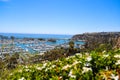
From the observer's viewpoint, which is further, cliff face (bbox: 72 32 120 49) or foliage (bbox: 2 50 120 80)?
cliff face (bbox: 72 32 120 49)

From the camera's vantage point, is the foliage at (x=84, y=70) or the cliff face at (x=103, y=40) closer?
the foliage at (x=84, y=70)

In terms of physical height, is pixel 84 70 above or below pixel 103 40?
above

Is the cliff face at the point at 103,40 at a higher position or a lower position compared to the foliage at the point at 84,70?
lower

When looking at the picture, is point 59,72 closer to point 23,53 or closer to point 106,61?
point 106,61

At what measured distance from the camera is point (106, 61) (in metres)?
5.23

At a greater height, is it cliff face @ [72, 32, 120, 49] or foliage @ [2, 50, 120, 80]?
foliage @ [2, 50, 120, 80]

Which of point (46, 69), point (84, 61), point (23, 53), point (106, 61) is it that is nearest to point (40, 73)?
point (46, 69)

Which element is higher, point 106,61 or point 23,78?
point 106,61

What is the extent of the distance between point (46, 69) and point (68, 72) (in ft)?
2.42

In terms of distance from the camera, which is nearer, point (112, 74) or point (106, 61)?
point (112, 74)

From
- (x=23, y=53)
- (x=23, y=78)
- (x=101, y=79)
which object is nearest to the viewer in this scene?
(x=101, y=79)

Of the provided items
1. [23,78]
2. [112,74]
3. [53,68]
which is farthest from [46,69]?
[112,74]

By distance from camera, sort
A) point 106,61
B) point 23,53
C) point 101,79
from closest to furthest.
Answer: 1. point 101,79
2. point 106,61
3. point 23,53

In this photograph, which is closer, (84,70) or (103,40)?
(84,70)
